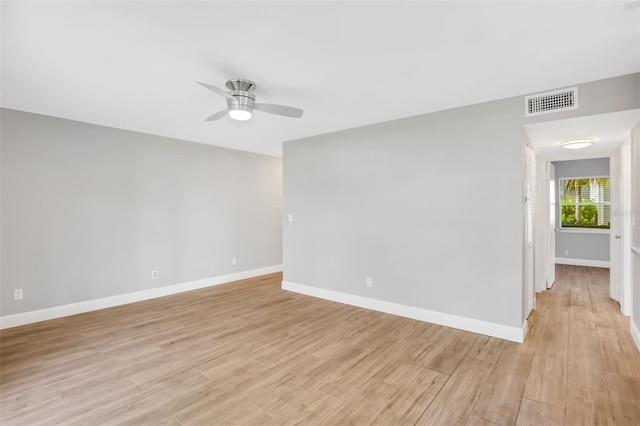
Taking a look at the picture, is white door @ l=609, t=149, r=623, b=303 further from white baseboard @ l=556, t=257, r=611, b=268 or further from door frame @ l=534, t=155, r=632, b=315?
white baseboard @ l=556, t=257, r=611, b=268

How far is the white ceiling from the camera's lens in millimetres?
1793

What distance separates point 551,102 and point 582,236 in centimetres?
599

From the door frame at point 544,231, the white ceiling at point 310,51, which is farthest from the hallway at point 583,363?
the white ceiling at point 310,51

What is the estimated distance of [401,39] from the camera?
206 cm

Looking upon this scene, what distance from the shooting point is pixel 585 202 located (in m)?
6.93

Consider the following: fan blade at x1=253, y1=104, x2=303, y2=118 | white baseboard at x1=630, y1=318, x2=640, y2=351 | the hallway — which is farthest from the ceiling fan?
white baseboard at x1=630, y1=318, x2=640, y2=351

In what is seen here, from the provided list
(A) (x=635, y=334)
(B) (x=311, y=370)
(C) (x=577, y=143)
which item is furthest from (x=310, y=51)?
(A) (x=635, y=334)

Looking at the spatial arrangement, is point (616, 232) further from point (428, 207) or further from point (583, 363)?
point (428, 207)

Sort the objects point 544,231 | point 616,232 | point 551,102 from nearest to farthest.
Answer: point 551,102
point 616,232
point 544,231

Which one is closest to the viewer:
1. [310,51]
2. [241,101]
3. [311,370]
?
[310,51]

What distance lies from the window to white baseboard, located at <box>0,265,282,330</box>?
7.79 metres

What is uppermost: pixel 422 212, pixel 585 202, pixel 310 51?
pixel 310 51

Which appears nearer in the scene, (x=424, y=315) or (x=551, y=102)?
(x=551, y=102)

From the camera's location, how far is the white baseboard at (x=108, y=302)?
11.5 ft
